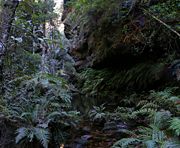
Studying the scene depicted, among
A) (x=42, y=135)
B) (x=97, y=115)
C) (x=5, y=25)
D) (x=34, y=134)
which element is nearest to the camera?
(x=42, y=135)

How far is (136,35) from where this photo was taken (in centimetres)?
735

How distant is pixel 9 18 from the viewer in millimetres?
4578

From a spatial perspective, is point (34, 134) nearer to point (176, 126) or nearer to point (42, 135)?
point (42, 135)

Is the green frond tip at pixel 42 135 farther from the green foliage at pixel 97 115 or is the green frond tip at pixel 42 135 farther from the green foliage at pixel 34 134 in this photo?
the green foliage at pixel 97 115

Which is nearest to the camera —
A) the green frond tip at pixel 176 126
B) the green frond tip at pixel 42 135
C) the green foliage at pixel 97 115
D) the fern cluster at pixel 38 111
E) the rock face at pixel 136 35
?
the green frond tip at pixel 176 126

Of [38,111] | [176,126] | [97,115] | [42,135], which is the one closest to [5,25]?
[38,111]

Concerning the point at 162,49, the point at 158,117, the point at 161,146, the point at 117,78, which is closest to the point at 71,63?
the point at 117,78

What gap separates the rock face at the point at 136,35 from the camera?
675 centimetres

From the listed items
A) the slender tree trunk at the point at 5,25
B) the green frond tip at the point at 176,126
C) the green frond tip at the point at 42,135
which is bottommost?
the green frond tip at the point at 42,135

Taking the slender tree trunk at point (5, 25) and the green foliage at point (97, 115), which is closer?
the slender tree trunk at point (5, 25)

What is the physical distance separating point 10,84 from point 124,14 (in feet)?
14.0

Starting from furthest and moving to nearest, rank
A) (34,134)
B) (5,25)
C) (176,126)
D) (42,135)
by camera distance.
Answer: (5,25) → (34,134) → (42,135) → (176,126)

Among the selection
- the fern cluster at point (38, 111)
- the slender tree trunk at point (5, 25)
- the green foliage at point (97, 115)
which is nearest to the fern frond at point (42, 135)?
the fern cluster at point (38, 111)

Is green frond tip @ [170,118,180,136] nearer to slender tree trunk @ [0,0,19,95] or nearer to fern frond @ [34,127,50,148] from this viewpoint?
fern frond @ [34,127,50,148]
